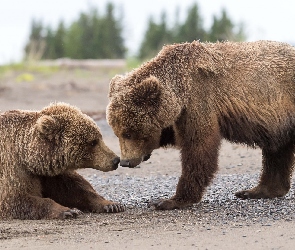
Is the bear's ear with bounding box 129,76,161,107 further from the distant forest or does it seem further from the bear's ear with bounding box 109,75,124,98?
the distant forest

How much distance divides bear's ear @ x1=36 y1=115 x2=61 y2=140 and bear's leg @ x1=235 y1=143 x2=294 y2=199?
231 centimetres

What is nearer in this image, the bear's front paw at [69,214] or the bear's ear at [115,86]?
the bear's front paw at [69,214]

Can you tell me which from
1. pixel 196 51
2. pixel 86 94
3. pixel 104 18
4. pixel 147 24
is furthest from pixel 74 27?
pixel 196 51

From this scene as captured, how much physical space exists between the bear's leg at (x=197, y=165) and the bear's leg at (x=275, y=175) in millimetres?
1044

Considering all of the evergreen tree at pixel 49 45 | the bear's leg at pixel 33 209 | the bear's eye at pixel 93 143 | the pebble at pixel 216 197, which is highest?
the evergreen tree at pixel 49 45

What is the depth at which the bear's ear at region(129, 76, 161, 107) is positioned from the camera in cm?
738

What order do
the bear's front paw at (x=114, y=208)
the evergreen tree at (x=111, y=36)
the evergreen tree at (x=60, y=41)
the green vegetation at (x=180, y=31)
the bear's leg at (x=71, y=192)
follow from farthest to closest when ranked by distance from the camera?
the evergreen tree at (x=60, y=41) < the evergreen tree at (x=111, y=36) < the green vegetation at (x=180, y=31) < the bear's leg at (x=71, y=192) < the bear's front paw at (x=114, y=208)

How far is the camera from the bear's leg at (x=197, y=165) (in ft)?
24.6

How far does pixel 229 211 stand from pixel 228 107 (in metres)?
1.06

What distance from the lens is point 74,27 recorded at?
36250 mm

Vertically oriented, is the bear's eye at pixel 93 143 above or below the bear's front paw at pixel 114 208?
above

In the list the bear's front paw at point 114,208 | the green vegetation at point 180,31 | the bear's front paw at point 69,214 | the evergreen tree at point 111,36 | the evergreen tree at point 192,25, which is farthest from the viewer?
the evergreen tree at point 111,36

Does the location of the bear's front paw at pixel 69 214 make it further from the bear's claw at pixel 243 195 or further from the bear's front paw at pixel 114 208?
the bear's claw at pixel 243 195

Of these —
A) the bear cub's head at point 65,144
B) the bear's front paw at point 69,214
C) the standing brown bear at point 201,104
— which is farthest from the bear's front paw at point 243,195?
the bear's front paw at point 69,214
